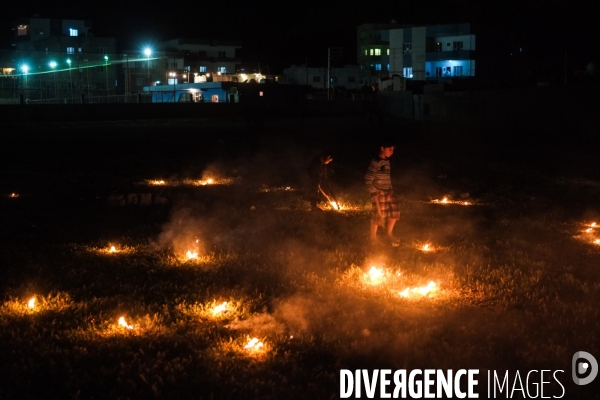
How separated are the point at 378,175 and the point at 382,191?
0.26 m

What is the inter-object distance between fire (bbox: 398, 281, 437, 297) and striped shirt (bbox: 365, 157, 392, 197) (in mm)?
2280

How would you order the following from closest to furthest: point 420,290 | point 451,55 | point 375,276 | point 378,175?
point 420,290, point 375,276, point 378,175, point 451,55

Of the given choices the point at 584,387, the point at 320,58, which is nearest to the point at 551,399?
the point at 584,387

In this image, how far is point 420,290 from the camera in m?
6.91

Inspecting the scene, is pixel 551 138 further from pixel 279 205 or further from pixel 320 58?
pixel 320 58

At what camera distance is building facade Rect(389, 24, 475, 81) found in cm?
6719

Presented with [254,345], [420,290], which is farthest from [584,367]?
[254,345]

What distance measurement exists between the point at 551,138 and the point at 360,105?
41.3 metres

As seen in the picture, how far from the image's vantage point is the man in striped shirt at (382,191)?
8.89 metres

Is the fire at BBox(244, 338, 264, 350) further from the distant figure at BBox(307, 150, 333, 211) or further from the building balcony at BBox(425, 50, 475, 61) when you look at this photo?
the building balcony at BBox(425, 50, 475, 61)

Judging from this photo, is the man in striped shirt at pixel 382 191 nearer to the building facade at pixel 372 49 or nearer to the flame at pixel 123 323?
the flame at pixel 123 323

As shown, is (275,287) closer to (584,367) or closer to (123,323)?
(123,323)

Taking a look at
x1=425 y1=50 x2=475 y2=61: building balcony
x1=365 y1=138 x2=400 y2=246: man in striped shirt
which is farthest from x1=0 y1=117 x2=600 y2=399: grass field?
x1=425 y1=50 x2=475 y2=61: building balcony

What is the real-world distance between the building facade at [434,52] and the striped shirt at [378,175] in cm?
6054
